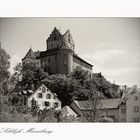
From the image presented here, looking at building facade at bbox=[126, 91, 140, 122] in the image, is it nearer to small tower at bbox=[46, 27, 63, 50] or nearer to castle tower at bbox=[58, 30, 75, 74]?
castle tower at bbox=[58, 30, 75, 74]

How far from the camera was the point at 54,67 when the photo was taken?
6.57m

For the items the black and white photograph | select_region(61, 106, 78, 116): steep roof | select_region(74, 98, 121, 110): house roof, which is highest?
the black and white photograph

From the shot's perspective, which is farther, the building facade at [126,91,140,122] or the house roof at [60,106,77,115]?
the house roof at [60,106,77,115]

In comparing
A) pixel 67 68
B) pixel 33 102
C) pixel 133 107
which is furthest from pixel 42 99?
pixel 133 107

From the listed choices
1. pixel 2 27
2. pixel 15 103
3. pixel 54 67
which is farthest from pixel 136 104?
pixel 2 27

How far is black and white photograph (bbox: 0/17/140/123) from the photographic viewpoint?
6461 mm

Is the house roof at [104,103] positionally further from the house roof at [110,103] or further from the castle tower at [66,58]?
the castle tower at [66,58]

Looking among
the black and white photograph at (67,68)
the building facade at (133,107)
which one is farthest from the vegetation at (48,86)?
the building facade at (133,107)

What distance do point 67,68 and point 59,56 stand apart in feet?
0.66

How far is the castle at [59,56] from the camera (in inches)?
256

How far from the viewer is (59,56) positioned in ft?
21.7

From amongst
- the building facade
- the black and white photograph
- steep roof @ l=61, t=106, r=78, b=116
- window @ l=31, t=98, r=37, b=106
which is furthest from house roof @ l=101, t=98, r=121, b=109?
window @ l=31, t=98, r=37, b=106
